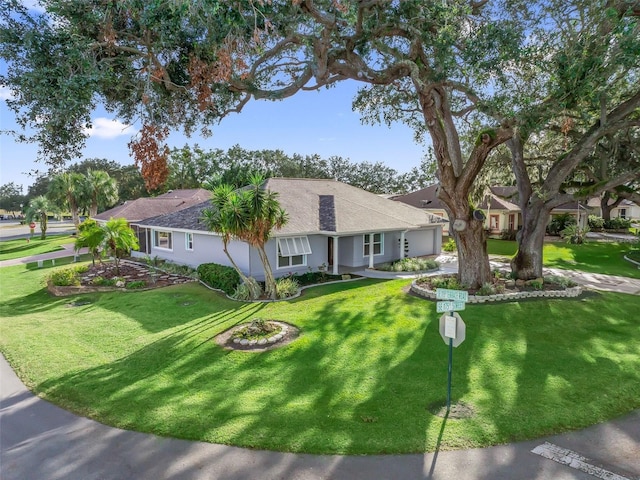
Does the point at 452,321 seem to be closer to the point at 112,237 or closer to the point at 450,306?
the point at 450,306

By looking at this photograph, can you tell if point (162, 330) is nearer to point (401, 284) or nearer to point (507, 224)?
point (401, 284)

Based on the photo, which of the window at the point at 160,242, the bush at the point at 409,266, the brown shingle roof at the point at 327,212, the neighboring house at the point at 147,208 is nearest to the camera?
the brown shingle roof at the point at 327,212

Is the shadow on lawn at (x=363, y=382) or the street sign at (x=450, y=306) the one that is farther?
the street sign at (x=450, y=306)

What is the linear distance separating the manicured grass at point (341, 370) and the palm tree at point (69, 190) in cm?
3008

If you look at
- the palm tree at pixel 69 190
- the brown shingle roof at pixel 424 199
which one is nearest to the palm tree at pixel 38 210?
the palm tree at pixel 69 190

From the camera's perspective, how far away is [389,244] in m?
25.3

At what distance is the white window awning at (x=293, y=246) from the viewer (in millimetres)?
20578

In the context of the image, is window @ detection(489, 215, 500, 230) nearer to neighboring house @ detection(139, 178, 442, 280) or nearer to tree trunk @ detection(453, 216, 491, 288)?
neighboring house @ detection(139, 178, 442, 280)

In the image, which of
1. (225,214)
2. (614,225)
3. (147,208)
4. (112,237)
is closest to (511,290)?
(225,214)

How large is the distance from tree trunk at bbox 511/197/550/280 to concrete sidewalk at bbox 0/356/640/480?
10787 millimetres

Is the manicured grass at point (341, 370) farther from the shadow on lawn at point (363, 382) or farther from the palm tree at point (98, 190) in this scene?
the palm tree at point (98, 190)

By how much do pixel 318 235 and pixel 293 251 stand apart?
2.07m

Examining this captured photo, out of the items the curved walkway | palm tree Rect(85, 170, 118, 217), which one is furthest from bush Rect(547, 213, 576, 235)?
palm tree Rect(85, 170, 118, 217)

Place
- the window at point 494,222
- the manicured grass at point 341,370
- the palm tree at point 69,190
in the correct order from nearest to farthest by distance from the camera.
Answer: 1. the manicured grass at point 341,370
2. the palm tree at point 69,190
3. the window at point 494,222
